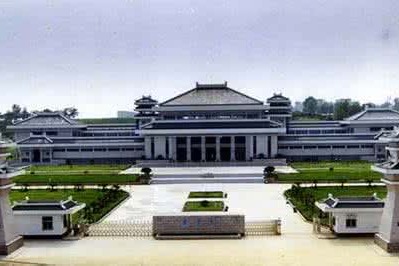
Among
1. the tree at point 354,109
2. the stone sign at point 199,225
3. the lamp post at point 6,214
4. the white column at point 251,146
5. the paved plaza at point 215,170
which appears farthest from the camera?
the tree at point 354,109

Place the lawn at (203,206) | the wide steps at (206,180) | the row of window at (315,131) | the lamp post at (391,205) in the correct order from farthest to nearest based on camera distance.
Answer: the row of window at (315,131)
the wide steps at (206,180)
the lawn at (203,206)
the lamp post at (391,205)

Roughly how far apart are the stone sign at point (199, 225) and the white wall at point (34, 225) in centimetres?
384

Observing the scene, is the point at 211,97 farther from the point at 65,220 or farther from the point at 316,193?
the point at 65,220

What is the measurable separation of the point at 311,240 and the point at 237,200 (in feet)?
38.9

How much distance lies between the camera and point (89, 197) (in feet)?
111

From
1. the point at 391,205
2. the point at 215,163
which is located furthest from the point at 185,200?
the point at 215,163

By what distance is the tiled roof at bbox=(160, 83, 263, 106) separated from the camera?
58.8m

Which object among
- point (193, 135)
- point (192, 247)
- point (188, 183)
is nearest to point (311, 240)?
point (192, 247)

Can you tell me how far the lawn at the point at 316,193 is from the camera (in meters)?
28.5

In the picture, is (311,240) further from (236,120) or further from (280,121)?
(280,121)

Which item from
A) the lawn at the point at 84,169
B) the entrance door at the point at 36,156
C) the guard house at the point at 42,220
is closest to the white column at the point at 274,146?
the lawn at the point at 84,169

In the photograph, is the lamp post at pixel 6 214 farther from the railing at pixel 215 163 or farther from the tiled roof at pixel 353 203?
the railing at pixel 215 163

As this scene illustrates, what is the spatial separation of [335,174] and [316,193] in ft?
33.2

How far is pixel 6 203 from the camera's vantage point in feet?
68.3
